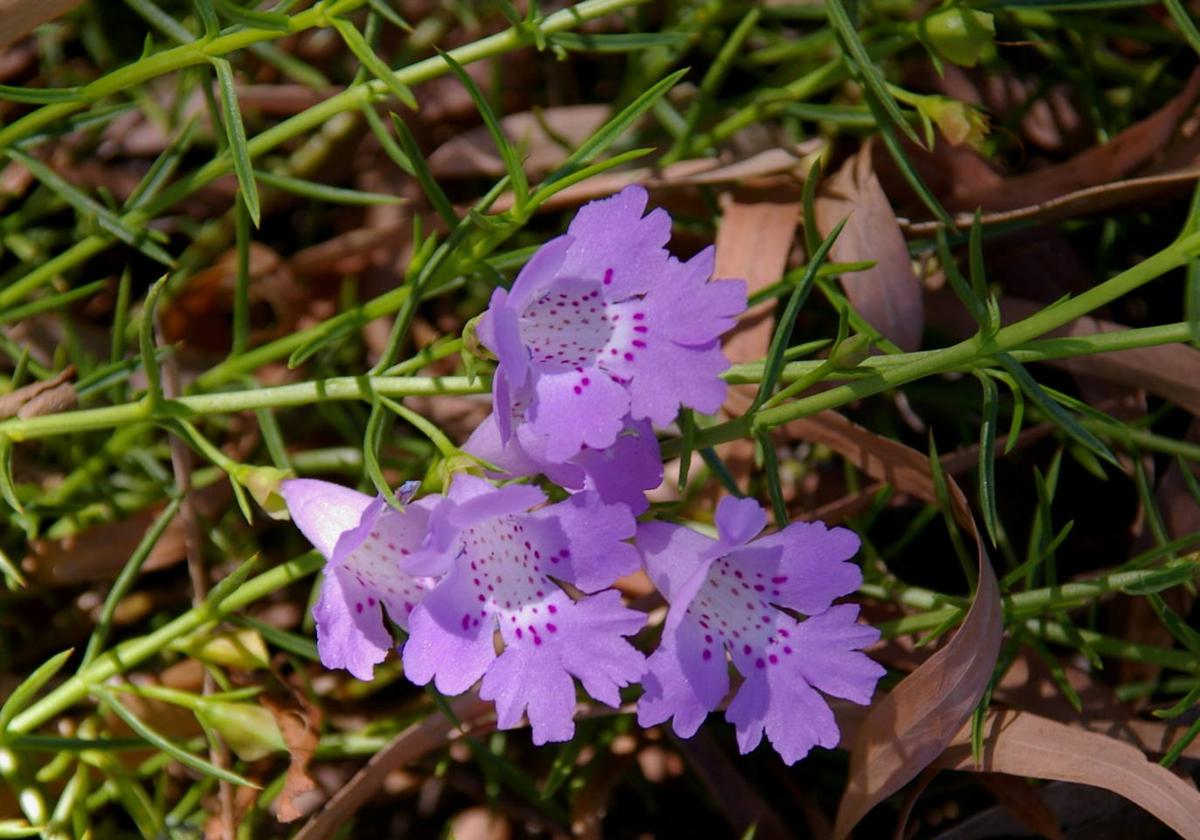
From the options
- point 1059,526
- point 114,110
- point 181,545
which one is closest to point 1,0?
point 114,110

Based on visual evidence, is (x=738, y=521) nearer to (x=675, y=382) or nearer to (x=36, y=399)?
(x=675, y=382)

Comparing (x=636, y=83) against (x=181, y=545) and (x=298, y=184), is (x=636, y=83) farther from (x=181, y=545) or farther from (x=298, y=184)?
(x=181, y=545)

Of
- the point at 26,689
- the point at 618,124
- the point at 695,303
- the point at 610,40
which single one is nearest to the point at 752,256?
the point at 610,40

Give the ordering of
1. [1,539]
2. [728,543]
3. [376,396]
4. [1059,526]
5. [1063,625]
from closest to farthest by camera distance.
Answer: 1. [728,543]
2. [376,396]
3. [1063,625]
4. [1,539]
5. [1059,526]

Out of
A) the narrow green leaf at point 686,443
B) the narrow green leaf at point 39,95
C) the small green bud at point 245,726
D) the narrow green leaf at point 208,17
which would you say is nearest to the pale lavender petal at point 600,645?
the narrow green leaf at point 686,443

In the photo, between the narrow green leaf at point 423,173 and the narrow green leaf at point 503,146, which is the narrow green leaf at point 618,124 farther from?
the narrow green leaf at point 423,173

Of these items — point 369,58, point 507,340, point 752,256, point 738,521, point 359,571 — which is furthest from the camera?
point 752,256

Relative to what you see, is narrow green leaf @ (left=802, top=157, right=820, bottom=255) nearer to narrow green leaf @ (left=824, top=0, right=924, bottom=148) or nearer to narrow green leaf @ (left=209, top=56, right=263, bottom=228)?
narrow green leaf @ (left=824, top=0, right=924, bottom=148)
